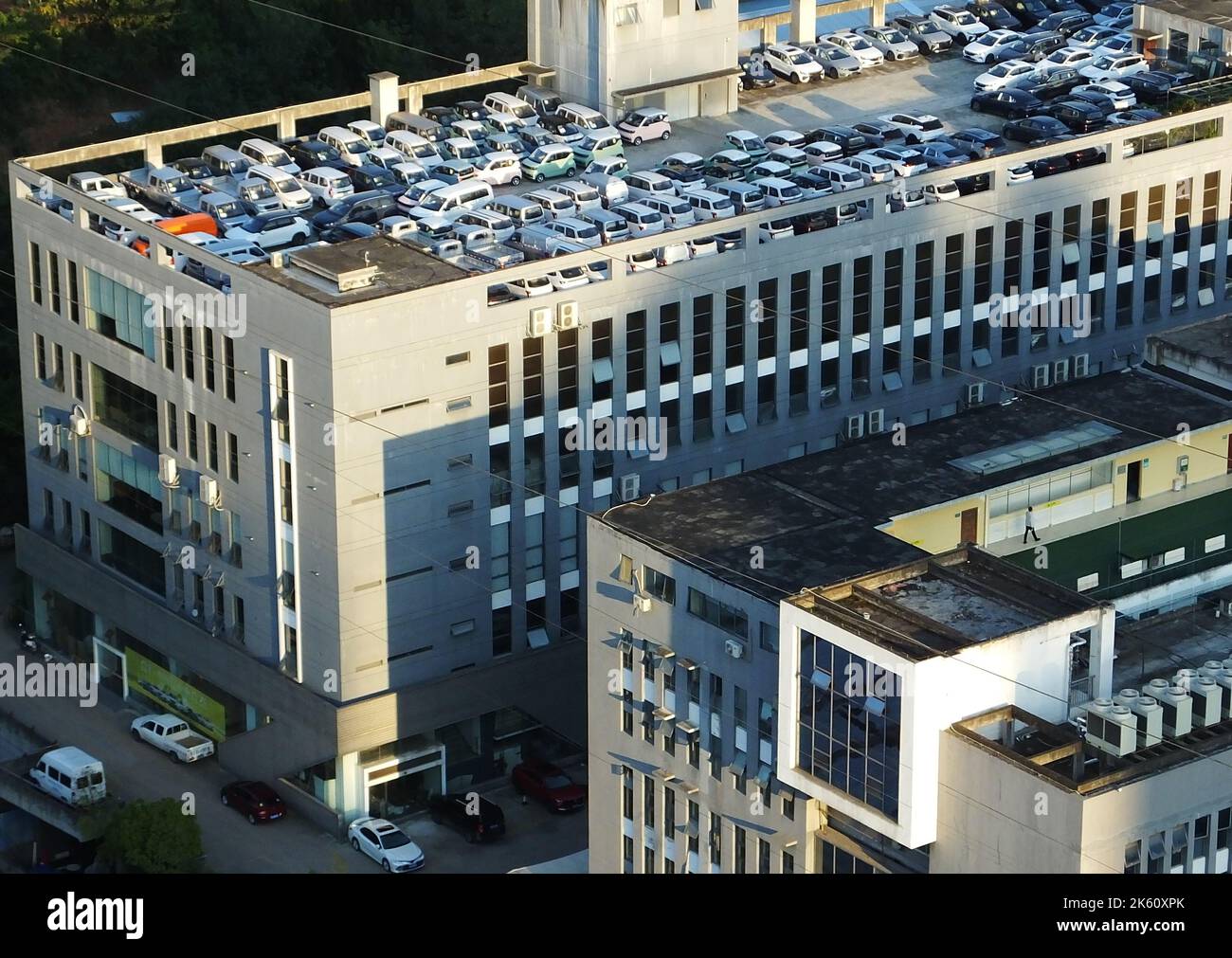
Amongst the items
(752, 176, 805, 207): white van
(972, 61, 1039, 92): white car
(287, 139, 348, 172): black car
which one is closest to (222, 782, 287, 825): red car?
(287, 139, 348, 172): black car

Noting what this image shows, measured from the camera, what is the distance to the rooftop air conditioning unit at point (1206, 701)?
74562mm

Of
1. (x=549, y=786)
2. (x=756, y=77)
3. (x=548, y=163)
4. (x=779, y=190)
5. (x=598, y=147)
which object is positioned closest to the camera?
(x=549, y=786)

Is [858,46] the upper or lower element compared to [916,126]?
upper

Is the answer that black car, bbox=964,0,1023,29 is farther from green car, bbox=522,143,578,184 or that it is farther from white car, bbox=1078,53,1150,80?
green car, bbox=522,143,578,184

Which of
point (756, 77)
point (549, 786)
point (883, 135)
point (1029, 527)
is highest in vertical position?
point (756, 77)

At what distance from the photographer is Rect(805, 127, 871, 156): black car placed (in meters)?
115

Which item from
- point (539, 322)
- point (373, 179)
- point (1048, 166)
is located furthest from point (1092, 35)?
point (539, 322)

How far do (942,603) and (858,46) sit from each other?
52772 millimetres

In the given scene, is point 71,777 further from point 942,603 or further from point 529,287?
point 942,603

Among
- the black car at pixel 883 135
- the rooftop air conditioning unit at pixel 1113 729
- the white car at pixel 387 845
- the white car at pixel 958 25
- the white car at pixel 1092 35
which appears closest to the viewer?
the rooftop air conditioning unit at pixel 1113 729

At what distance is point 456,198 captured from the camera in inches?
4279

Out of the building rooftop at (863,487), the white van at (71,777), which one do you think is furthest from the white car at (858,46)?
the white van at (71,777)

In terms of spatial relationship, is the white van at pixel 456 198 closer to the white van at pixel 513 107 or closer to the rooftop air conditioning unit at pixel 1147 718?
the white van at pixel 513 107

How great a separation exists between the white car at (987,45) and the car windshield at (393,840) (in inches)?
1876
